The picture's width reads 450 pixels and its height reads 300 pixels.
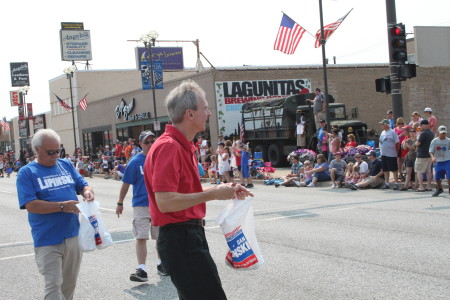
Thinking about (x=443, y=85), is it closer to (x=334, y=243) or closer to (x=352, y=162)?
(x=352, y=162)

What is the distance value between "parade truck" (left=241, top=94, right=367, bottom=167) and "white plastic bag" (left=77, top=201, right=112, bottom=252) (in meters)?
17.6

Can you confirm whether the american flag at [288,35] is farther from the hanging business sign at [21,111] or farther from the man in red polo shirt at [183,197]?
the hanging business sign at [21,111]

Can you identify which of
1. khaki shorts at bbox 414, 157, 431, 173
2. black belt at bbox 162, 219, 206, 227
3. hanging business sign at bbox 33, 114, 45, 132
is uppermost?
hanging business sign at bbox 33, 114, 45, 132

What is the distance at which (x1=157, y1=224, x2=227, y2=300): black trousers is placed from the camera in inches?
125

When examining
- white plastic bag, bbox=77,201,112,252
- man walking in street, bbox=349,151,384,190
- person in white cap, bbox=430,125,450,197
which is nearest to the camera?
white plastic bag, bbox=77,201,112,252

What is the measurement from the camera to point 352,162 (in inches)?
649

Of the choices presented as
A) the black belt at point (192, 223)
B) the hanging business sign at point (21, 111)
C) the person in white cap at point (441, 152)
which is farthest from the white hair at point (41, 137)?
the hanging business sign at point (21, 111)

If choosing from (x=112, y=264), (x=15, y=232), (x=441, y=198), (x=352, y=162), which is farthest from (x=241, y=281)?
(x=352, y=162)

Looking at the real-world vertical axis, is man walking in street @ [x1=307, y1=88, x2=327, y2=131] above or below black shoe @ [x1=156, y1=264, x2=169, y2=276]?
above

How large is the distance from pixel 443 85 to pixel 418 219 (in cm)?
3077

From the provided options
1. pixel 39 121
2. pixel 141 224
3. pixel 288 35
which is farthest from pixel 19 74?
pixel 141 224

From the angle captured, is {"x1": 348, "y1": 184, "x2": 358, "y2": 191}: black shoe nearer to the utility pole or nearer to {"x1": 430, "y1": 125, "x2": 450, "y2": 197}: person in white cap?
the utility pole

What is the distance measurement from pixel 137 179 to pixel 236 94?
24228mm

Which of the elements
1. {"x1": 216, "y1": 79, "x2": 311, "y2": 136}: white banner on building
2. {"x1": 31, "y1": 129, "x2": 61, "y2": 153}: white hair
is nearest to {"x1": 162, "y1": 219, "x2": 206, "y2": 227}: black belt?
{"x1": 31, "y1": 129, "x2": 61, "y2": 153}: white hair
